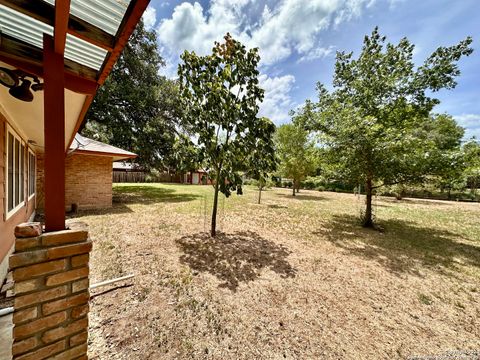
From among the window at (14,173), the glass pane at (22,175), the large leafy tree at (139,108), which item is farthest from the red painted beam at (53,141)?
the large leafy tree at (139,108)

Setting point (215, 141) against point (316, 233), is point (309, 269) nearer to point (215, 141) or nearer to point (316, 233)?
point (316, 233)

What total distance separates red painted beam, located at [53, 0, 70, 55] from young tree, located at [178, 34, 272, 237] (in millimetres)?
3316

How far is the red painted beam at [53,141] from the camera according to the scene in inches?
59.3

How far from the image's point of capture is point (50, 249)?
1.43 meters

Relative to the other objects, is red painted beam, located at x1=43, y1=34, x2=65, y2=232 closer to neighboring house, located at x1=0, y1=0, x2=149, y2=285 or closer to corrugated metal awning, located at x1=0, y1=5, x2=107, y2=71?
neighboring house, located at x1=0, y1=0, x2=149, y2=285

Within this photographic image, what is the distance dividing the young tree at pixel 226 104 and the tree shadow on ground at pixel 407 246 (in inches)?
146

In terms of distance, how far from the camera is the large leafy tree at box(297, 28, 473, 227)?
6.11 meters

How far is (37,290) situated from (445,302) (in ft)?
16.8

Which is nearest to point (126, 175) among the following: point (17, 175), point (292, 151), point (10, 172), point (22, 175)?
point (292, 151)

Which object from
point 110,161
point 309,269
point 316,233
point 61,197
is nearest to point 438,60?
point 316,233

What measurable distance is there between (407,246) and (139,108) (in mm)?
15007

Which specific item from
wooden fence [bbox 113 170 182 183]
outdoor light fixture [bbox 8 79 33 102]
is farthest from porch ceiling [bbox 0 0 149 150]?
wooden fence [bbox 113 170 182 183]

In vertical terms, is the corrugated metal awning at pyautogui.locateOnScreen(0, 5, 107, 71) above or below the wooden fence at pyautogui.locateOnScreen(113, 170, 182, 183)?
above

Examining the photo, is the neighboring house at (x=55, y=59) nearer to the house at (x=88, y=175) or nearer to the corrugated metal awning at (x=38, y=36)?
the corrugated metal awning at (x=38, y=36)
